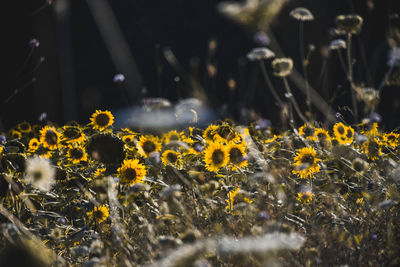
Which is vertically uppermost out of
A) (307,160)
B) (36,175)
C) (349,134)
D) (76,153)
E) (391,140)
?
(36,175)

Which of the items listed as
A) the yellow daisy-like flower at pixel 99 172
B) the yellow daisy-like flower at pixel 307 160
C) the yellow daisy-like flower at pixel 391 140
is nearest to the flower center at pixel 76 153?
the yellow daisy-like flower at pixel 99 172

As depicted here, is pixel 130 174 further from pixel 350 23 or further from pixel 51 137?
pixel 350 23

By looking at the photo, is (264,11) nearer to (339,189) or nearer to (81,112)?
(339,189)

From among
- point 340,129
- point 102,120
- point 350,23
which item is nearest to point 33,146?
point 102,120

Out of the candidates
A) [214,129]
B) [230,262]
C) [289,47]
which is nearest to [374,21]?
[289,47]

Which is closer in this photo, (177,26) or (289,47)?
(289,47)

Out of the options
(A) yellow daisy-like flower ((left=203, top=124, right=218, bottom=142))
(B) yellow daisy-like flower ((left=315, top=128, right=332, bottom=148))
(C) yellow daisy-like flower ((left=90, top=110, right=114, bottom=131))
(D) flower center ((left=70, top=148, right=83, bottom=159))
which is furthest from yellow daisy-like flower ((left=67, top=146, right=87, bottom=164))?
(B) yellow daisy-like flower ((left=315, top=128, right=332, bottom=148))
